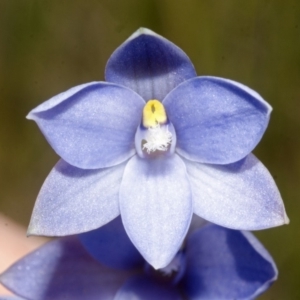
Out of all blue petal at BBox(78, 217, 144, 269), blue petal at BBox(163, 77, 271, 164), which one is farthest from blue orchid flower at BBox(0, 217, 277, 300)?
blue petal at BBox(163, 77, 271, 164)

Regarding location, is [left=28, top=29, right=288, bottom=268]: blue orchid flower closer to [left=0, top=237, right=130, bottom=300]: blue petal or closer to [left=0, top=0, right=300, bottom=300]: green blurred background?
[left=0, top=237, right=130, bottom=300]: blue petal

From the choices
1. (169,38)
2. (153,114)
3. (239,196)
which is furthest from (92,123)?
(169,38)

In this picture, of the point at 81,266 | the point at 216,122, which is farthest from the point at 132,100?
the point at 81,266

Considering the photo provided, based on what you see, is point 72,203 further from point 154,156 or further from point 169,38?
point 169,38

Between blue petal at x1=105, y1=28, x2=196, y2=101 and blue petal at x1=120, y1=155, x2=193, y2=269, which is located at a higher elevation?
blue petal at x1=105, y1=28, x2=196, y2=101

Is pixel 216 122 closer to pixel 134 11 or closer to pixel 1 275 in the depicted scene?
pixel 1 275
